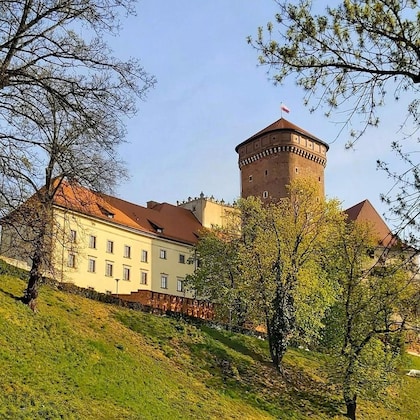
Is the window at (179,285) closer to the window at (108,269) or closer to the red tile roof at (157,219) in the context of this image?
the red tile roof at (157,219)

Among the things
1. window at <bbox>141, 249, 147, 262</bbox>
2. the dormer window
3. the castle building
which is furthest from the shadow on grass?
window at <bbox>141, 249, 147, 262</bbox>

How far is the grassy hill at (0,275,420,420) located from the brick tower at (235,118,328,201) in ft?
95.0

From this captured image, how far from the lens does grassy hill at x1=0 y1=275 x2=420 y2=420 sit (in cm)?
1722

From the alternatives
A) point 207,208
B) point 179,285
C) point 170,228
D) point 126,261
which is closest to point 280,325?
point 126,261

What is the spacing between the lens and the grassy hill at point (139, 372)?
678 inches

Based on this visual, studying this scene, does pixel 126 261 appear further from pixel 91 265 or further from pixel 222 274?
pixel 222 274

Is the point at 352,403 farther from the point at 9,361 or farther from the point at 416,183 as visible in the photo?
the point at 416,183

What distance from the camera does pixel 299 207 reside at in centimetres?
3525

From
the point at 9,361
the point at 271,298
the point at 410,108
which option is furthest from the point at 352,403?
the point at 410,108

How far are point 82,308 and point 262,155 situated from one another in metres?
39.6

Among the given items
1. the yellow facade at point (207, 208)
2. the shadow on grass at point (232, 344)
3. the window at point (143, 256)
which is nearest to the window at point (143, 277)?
the window at point (143, 256)

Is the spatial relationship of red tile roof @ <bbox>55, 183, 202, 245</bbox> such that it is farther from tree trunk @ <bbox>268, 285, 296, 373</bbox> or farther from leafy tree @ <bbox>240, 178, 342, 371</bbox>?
tree trunk @ <bbox>268, 285, 296, 373</bbox>

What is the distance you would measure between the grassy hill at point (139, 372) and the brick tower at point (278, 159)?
29.0 metres

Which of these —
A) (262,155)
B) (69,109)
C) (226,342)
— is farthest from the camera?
(262,155)
